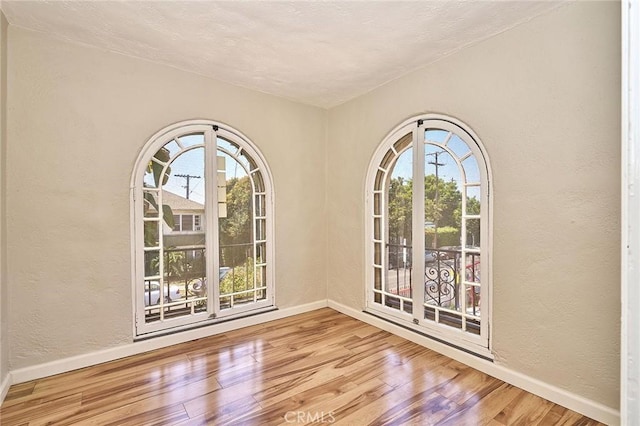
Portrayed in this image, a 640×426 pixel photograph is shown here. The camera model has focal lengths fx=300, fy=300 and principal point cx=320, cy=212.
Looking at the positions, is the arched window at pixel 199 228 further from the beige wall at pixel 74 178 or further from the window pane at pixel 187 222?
the beige wall at pixel 74 178

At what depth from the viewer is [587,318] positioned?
71.2 inches

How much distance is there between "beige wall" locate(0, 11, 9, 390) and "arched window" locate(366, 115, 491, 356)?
294cm

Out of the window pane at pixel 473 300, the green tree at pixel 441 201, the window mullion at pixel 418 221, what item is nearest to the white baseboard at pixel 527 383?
the window mullion at pixel 418 221

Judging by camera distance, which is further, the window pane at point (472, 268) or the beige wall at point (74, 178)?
the window pane at point (472, 268)

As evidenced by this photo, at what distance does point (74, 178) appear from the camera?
91.6 inches

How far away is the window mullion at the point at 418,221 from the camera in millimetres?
2762

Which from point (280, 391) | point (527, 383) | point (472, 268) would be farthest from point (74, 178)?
point (527, 383)

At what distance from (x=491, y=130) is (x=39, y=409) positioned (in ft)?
11.7

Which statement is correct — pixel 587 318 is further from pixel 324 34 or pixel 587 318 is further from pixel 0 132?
pixel 0 132

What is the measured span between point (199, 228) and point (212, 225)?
0.40 ft

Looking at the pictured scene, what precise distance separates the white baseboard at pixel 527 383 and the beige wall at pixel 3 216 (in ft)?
9.87

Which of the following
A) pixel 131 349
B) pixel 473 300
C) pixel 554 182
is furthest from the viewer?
pixel 131 349

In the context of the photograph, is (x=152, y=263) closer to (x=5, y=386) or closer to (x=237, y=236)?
(x=237, y=236)

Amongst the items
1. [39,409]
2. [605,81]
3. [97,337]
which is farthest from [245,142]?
[605,81]
